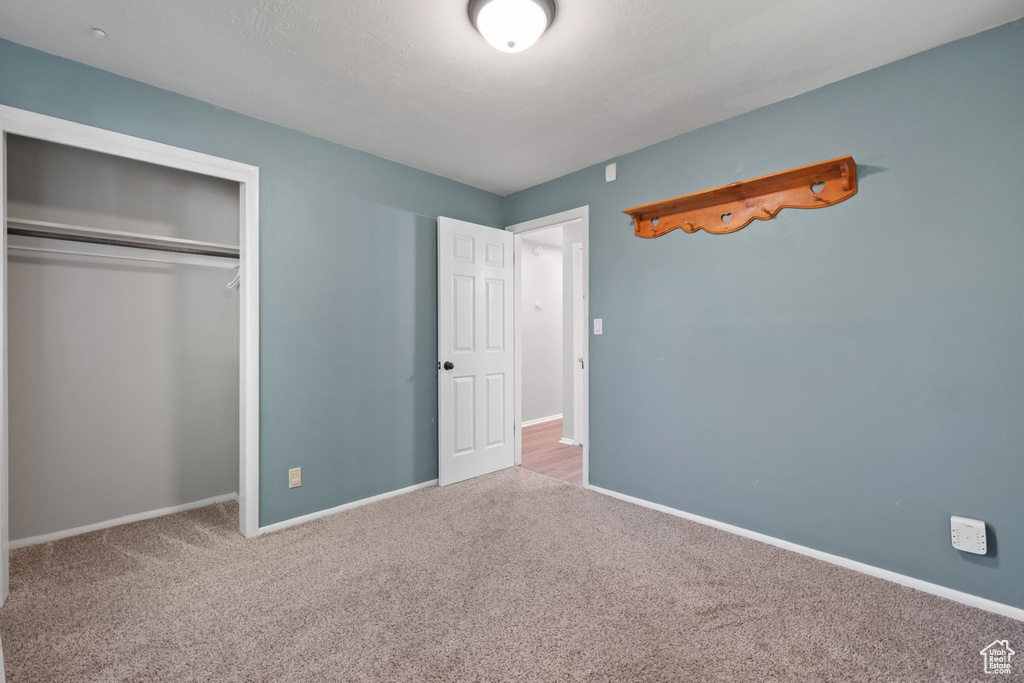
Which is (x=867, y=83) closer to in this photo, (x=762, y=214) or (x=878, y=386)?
(x=762, y=214)

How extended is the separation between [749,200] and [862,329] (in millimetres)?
907

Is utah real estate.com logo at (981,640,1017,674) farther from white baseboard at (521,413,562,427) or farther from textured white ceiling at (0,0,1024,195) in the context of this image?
white baseboard at (521,413,562,427)

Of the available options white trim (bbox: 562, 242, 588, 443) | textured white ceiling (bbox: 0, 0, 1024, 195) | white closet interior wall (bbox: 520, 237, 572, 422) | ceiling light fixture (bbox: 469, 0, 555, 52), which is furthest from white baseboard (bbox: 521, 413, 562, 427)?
ceiling light fixture (bbox: 469, 0, 555, 52)

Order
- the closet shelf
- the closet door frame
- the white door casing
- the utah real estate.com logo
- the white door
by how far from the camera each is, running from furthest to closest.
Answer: the white door casing → the white door → the closet shelf → the closet door frame → the utah real estate.com logo

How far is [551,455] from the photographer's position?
461cm

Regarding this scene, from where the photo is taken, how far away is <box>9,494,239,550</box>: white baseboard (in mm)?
2613

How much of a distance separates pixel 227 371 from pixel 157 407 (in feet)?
1.49

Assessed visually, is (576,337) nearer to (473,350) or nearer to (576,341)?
(576,341)

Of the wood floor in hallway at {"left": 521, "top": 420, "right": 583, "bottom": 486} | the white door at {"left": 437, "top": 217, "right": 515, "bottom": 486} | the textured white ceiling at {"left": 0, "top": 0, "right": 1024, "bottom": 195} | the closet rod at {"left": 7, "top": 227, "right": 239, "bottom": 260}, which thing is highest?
the textured white ceiling at {"left": 0, "top": 0, "right": 1024, "bottom": 195}

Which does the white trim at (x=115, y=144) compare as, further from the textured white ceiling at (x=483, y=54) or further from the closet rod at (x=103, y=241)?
the closet rod at (x=103, y=241)

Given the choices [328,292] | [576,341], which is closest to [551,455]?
[576,341]

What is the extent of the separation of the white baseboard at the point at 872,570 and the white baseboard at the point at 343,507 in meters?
1.67

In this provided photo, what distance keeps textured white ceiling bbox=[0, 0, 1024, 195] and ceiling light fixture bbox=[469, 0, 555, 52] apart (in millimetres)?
74

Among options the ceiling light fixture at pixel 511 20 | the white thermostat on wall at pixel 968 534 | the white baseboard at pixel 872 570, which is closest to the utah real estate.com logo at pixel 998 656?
the white baseboard at pixel 872 570
